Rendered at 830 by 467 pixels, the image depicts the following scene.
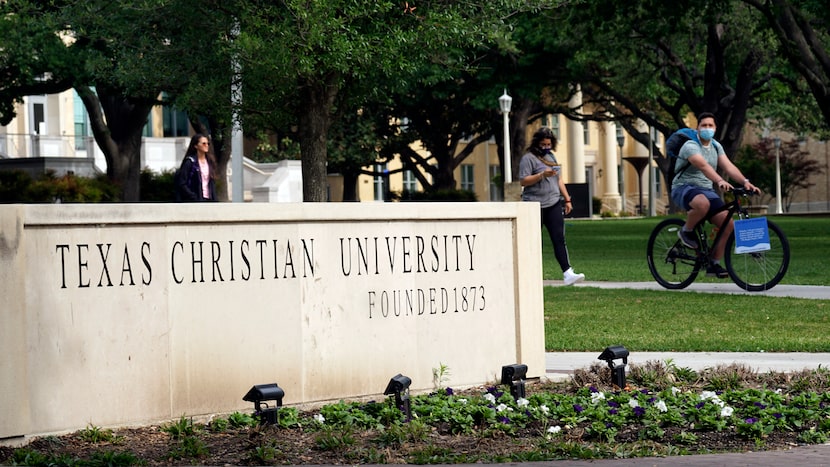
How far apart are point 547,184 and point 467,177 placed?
62993mm

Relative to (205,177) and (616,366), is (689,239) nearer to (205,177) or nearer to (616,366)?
(205,177)

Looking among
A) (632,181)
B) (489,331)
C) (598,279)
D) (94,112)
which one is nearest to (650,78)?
(94,112)

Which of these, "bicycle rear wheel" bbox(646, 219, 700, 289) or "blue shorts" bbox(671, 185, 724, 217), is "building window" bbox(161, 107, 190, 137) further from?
"blue shorts" bbox(671, 185, 724, 217)

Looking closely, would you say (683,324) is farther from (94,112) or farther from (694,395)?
(94,112)

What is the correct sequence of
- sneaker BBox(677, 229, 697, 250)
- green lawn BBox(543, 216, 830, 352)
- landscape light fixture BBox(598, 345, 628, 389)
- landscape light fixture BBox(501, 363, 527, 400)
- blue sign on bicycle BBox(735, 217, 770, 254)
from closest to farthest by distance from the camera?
landscape light fixture BBox(501, 363, 527, 400), landscape light fixture BBox(598, 345, 628, 389), green lawn BBox(543, 216, 830, 352), blue sign on bicycle BBox(735, 217, 770, 254), sneaker BBox(677, 229, 697, 250)

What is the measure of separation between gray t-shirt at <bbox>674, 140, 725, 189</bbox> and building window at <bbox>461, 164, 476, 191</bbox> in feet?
208

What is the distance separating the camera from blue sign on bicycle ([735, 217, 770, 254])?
44.9ft

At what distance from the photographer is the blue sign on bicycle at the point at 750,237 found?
13.7 m

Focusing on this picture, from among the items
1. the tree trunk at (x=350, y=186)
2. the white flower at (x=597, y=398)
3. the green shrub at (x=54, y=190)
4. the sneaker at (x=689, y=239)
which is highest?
the tree trunk at (x=350, y=186)

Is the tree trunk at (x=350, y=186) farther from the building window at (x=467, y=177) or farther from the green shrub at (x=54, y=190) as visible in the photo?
the green shrub at (x=54, y=190)

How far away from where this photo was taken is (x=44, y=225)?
6.22 metres

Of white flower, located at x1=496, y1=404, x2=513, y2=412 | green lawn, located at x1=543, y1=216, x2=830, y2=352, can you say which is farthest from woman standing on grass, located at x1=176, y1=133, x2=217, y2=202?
white flower, located at x1=496, y1=404, x2=513, y2=412

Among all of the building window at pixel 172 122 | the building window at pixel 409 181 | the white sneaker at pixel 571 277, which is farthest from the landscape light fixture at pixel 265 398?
the building window at pixel 409 181

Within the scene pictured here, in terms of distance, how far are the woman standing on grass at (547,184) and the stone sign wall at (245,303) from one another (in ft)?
22.5
